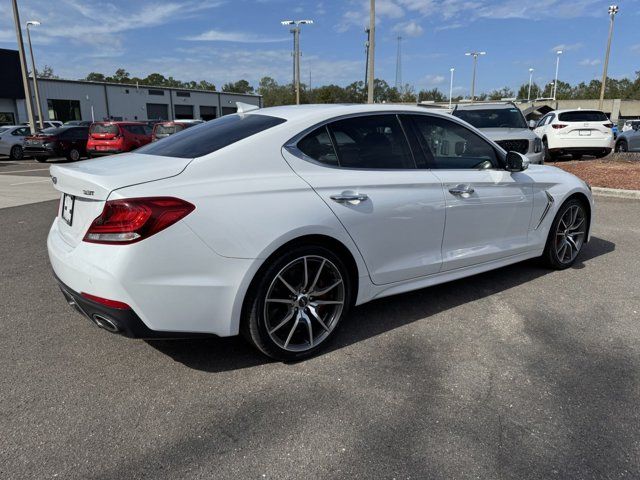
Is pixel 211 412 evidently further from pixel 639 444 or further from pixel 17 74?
pixel 17 74

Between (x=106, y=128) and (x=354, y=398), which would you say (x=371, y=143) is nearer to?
(x=354, y=398)

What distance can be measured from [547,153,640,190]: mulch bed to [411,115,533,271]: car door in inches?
284

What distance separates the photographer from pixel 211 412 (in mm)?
2742

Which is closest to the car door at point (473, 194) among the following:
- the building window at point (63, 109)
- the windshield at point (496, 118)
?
the windshield at point (496, 118)

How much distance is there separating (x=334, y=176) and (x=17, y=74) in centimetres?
4896

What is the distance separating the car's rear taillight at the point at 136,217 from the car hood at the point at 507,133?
28.0 ft

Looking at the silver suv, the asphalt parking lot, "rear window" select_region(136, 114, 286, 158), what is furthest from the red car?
"rear window" select_region(136, 114, 286, 158)

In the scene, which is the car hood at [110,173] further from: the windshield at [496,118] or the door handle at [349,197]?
the windshield at [496,118]

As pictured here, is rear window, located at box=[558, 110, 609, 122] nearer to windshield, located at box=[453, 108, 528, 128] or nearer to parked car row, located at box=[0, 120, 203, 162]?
windshield, located at box=[453, 108, 528, 128]

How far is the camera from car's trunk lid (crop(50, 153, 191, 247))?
277 cm

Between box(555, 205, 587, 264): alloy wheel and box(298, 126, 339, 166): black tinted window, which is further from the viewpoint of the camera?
box(555, 205, 587, 264): alloy wheel

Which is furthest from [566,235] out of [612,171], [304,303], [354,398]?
[612,171]

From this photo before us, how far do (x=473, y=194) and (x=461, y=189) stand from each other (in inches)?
6.1

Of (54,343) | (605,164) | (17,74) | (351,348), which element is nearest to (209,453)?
(351,348)
